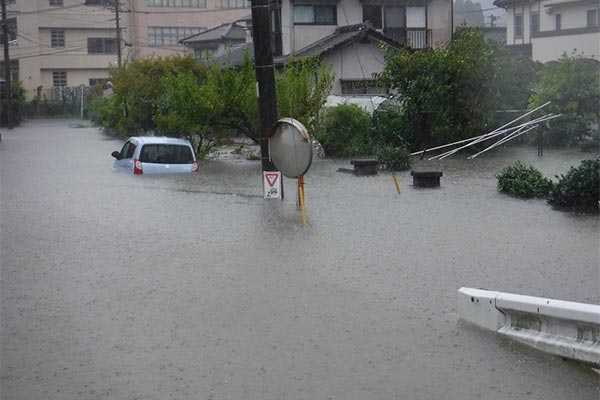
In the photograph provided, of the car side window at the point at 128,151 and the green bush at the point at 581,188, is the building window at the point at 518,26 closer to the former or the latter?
the car side window at the point at 128,151

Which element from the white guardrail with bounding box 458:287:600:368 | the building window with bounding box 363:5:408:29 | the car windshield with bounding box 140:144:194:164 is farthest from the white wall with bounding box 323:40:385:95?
the white guardrail with bounding box 458:287:600:368

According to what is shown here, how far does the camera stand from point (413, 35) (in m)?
45.5

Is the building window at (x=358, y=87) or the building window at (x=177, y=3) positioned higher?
the building window at (x=177, y=3)

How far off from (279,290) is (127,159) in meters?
16.2

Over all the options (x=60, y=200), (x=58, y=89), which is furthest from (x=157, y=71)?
(x=58, y=89)

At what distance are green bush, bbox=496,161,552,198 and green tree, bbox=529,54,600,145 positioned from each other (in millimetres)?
11572

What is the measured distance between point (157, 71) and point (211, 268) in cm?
2989

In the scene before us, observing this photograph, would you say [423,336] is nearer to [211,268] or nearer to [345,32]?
[211,268]

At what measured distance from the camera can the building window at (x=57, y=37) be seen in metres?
87.7

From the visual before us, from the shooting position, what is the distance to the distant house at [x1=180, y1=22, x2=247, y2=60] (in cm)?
6091

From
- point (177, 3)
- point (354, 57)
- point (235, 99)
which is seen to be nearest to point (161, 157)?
point (235, 99)

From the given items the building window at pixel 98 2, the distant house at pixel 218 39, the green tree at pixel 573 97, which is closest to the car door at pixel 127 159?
the green tree at pixel 573 97

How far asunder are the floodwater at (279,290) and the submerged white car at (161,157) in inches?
147

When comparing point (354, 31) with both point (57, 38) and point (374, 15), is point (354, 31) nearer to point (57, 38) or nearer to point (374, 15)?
point (374, 15)
